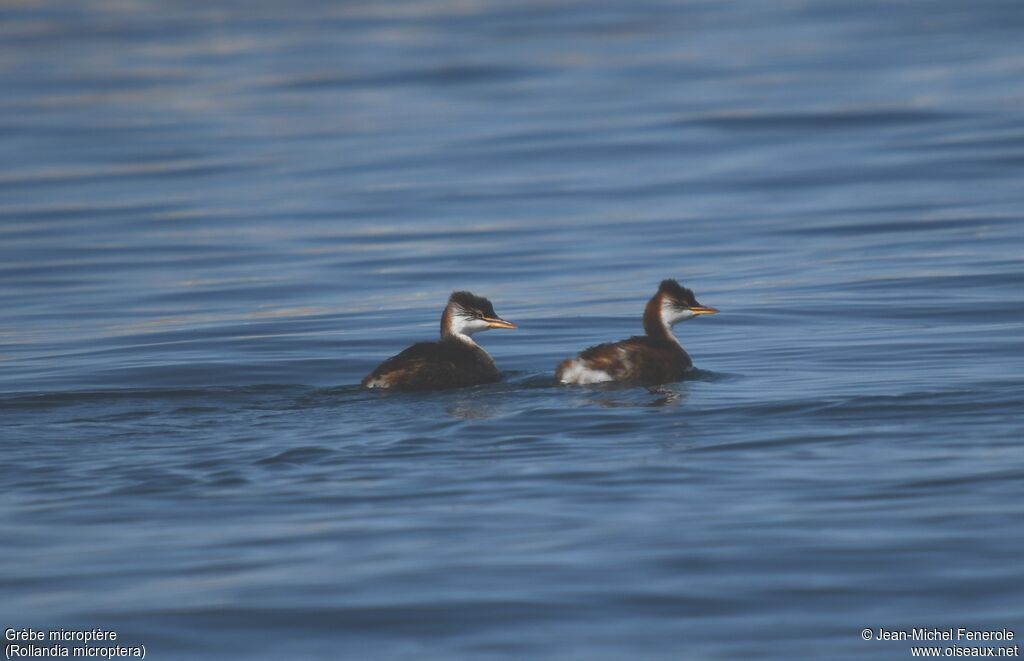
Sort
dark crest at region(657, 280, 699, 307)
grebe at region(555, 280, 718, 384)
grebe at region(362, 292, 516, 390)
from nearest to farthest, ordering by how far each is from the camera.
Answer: grebe at region(362, 292, 516, 390)
grebe at region(555, 280, 718, 384)
dark crest at region(657, 280, 699, 307)

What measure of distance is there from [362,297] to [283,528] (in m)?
9.02

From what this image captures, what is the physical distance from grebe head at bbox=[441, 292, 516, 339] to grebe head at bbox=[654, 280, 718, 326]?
1.13 metres

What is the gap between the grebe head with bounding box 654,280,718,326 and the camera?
13.0m

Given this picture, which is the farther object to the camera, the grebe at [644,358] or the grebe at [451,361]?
the grebe at [644,358]

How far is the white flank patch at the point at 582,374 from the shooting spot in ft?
39.1

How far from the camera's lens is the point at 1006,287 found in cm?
1608
